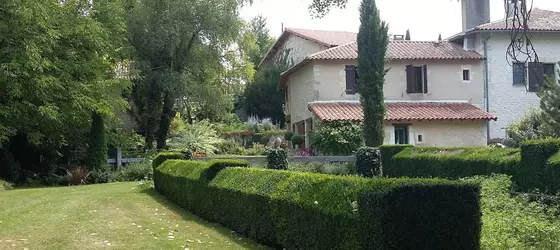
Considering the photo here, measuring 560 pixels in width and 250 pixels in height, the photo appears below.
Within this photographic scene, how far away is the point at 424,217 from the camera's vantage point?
5117mm

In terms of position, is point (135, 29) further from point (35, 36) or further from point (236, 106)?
point (236, 106)

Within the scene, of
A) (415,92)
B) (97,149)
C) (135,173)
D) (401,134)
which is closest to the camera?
(135,173)

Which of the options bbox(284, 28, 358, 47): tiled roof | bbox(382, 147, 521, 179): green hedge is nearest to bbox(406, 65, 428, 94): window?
bbox(284, 28, 358, 47): tiled roof

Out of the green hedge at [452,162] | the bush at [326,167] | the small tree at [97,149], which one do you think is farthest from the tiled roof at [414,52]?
the small tree at [97,149]

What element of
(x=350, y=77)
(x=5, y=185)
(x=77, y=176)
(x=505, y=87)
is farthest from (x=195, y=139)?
(x=505, y=87)

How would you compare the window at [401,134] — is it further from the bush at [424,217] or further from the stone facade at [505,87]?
the bush at [424,217]

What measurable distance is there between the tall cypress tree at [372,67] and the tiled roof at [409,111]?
76.6 inches

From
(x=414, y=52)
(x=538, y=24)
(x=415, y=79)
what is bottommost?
(x=415, y=79)

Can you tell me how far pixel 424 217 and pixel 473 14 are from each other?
1138 inches

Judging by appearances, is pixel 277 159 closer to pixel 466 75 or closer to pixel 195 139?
pixel 195 139

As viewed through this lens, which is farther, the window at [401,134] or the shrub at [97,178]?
the window at [401,134]

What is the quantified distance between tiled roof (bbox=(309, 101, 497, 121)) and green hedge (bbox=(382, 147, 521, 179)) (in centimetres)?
729

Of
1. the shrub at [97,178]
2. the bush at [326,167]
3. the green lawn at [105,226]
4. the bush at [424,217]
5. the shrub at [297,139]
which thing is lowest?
the shrub at [97,178]

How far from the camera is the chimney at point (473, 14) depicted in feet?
101
